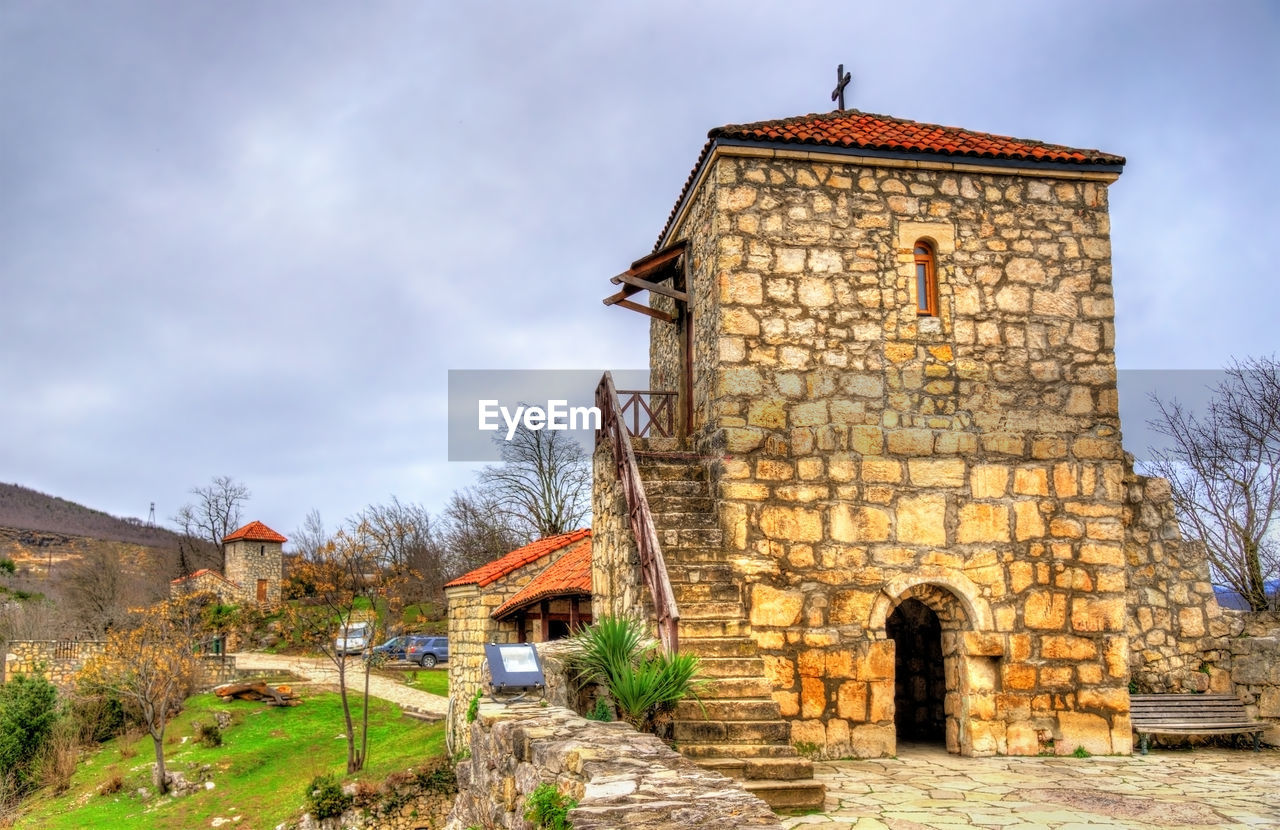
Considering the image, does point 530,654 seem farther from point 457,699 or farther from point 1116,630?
point 457,699

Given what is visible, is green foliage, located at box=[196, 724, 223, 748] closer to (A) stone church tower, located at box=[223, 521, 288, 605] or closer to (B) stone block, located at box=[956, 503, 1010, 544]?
(B) stone block, located at box=[956, 503, 1010, 544]

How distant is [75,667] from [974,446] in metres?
32.3

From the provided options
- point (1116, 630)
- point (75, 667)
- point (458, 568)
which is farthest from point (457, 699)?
point (458, 568)

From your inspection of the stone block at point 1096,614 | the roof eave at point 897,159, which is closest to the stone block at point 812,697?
the stone block at point 1096,614

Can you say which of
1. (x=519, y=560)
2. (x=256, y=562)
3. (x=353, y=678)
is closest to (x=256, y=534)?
(x=256, y=562)

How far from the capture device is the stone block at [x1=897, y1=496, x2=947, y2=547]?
9.27 meters

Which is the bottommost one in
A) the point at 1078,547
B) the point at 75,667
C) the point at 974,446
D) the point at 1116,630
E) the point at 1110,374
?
the point at 75,667

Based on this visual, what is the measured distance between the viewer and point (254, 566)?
169 feet

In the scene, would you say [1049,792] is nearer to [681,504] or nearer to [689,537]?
[689,537]

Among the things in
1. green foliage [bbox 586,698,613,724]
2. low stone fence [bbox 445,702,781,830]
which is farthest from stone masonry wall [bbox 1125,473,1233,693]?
low stone fence [bbox 445,702,781,830]

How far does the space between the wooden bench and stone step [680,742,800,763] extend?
4632mm

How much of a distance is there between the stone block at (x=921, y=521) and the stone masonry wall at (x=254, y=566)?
47.0 meters

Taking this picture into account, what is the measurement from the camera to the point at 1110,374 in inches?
387

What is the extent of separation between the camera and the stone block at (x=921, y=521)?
30.4 ft
